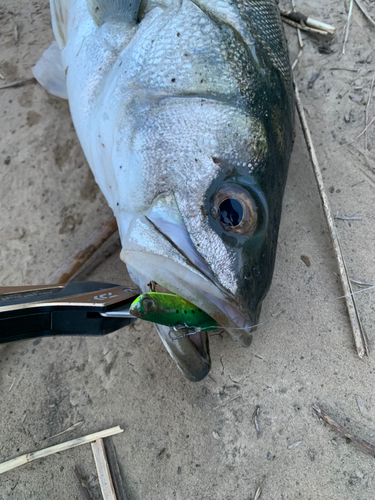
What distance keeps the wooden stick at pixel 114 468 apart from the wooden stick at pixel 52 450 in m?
0.05

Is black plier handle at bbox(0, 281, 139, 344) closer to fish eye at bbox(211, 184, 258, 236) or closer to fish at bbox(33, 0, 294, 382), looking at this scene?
fish at bbox(33, 0, 294, 382)

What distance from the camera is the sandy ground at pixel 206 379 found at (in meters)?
1.60

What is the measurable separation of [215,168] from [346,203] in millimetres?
1181

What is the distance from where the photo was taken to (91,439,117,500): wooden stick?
1.55 meters

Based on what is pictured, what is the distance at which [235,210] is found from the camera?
49.8 inches

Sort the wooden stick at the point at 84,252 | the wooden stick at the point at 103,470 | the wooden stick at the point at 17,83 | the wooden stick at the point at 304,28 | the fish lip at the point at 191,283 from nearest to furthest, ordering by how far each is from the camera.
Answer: the fish lip at the point at 191,283
the wooden stick at the point at 103,470
the wooden stick at the point at 84,252
the wooden stick at the point at 17,83
the wooden stick at the point at 304,28

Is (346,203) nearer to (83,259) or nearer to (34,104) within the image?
(83,259)

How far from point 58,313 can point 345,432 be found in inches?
55.4

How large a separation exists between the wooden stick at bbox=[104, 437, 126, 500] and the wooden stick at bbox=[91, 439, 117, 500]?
0.8 inches

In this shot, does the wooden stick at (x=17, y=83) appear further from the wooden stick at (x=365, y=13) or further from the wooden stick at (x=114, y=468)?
the wooden stick at (x=365, y=13)

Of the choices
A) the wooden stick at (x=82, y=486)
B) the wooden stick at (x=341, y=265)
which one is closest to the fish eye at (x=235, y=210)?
the wooden stick at (x=341, y=265)

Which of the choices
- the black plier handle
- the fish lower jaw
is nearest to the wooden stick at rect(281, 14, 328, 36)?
the fish lower jaw

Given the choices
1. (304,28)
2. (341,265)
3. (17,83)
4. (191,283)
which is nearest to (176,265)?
(191,283)

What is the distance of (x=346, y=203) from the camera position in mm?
2072
